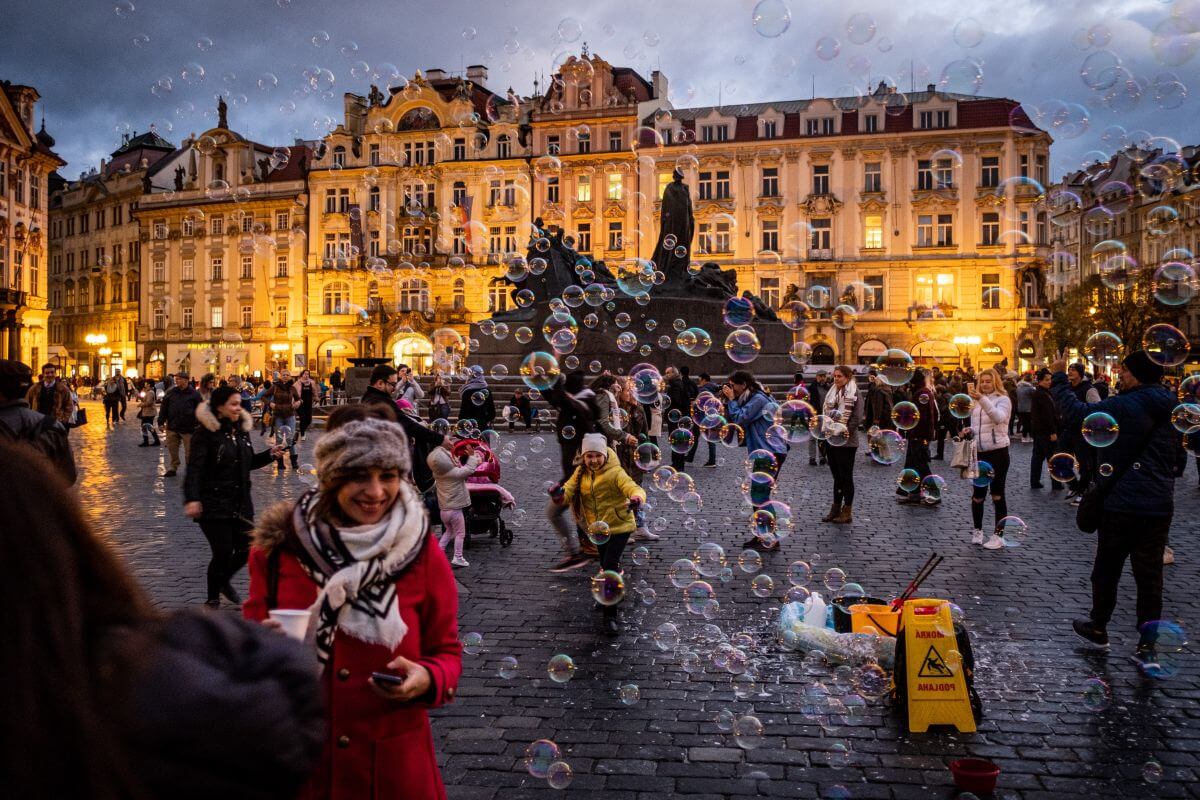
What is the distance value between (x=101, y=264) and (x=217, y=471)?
6488 centimetres

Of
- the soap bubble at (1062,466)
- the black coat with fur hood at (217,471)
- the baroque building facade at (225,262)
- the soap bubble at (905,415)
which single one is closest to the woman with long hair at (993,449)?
the soap bubble at (1062,466)

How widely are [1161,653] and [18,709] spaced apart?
5986 millimetres

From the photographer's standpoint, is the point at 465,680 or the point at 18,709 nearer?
the point at 18,709

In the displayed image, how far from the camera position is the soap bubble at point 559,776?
12.3 feet

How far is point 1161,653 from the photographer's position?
17.9 feet

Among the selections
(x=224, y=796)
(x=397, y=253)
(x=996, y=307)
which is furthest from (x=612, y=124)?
(x=224, y=796)

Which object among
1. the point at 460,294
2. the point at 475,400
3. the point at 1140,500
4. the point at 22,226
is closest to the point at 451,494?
the point at 1140,500

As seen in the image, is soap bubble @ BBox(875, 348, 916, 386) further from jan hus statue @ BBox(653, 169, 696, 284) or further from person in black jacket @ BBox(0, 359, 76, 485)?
jan hus statue @ BBox(653, 169, 696, 284)

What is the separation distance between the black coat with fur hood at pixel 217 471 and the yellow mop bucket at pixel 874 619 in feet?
13.0

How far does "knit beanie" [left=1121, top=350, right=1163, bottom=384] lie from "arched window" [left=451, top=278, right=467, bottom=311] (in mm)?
47447

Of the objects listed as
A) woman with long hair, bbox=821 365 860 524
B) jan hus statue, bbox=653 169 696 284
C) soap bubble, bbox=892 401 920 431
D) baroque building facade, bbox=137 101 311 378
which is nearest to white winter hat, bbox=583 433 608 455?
woman with long hair, bbox=821 365 860 524

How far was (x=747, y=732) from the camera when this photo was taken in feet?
14.1

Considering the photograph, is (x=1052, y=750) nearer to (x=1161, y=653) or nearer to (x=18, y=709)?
(x=1161, y=653)

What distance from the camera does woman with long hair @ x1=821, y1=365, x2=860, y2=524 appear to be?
10086mm
